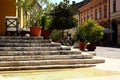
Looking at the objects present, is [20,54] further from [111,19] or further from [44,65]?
[111,19]

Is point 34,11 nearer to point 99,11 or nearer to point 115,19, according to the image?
point 115,19

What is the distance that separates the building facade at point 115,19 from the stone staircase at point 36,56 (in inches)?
1141

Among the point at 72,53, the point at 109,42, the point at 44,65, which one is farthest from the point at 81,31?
the point at 109,42

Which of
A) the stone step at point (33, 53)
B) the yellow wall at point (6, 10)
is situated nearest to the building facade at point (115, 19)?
the yellow wall at point (6, 10)

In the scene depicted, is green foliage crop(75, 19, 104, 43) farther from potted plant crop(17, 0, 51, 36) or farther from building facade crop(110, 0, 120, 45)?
building facade crop(110, 0, 120, 45)

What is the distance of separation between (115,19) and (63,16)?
1916 centimetres

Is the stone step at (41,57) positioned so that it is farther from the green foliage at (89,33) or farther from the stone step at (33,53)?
the green foliage at (89,33)

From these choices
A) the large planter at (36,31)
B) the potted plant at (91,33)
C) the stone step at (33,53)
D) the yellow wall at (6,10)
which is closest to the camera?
the stone step at (33,53)

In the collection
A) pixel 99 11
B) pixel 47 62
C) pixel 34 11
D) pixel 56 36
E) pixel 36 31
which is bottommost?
pixel 47 62

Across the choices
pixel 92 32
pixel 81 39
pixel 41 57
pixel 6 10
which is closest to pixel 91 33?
pixel 92 32

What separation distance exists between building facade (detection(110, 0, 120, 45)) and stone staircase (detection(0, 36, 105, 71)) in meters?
29.0

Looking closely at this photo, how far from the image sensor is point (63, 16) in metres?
25.4

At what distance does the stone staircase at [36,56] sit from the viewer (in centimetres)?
1130

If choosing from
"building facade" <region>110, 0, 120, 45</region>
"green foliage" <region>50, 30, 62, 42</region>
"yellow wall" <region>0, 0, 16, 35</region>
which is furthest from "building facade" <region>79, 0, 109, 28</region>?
"yellow wall" <region>0, 0, 16, 35</region>
